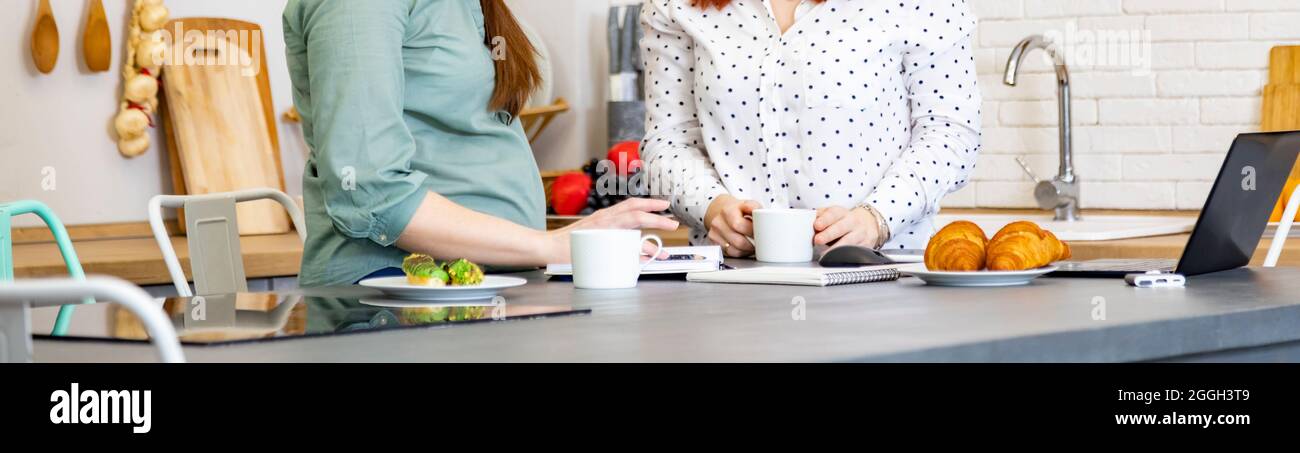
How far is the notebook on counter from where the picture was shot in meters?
1.56

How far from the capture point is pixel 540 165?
4.06 m

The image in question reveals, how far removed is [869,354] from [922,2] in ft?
4.26

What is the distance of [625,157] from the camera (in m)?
3.41

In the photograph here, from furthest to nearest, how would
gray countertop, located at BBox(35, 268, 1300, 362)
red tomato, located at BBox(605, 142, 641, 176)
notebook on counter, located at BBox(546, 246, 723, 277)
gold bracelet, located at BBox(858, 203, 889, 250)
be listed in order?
red tomato, located at BBox(605, 142, 641, 176)
gold bracelet, located at BBox(858, 203, 889, 250)
notebook on counter, located at BBox(546, 246, 723, 277)
gray countertop, located at BBox(35, 268, 1300, 362)

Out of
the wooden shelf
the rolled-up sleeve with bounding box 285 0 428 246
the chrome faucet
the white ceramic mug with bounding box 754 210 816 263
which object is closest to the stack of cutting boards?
the chrome faucet

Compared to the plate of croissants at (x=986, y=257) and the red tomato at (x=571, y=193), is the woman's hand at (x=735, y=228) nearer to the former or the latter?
the plate of croissants at (x=986, y=257)

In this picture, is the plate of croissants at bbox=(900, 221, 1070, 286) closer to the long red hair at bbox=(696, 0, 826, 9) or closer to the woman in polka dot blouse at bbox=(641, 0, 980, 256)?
the woman in polka dot blouse at bbox=(641, 0, 980, 256)

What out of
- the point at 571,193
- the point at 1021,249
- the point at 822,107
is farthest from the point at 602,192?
the point at 1021,249

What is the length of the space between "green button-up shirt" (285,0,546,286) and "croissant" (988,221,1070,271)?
586 millimetres

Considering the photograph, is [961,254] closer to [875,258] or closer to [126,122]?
[875,258]

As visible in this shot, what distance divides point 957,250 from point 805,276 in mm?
162

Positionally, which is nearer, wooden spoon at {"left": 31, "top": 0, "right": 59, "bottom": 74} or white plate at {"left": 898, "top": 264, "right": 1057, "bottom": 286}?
white plate at {"left": 898, "top": 264, "right": 1057, "bottom": 286}
